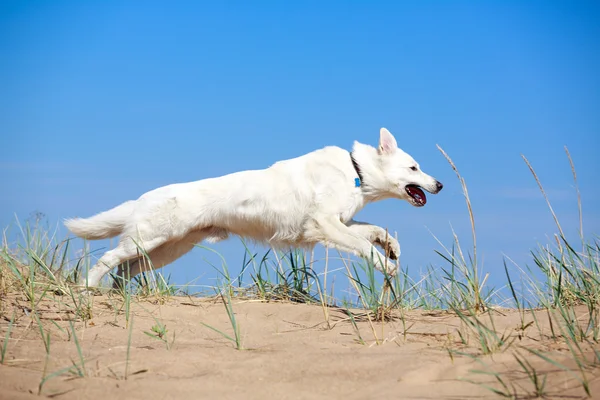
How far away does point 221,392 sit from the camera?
3.04 m

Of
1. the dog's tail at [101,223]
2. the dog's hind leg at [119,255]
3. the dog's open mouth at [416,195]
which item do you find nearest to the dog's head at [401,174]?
the dog's open mouth at [416,195]

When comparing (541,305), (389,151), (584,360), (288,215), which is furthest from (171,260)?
(584,360)

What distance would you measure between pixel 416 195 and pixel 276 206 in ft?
5.86

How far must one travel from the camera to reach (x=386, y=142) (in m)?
7.68

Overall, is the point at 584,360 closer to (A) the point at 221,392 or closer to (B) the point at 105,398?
(A) the point at 221,392

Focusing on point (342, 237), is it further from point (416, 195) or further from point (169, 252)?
point (169, 252)

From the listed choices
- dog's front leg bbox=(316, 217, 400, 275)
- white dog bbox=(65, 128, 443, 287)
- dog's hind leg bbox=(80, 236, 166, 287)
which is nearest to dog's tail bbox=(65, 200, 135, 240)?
white dog bbox=(65, 128, 443, 287)

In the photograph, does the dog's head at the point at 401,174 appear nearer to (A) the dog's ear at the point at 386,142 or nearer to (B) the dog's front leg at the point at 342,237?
(A) the dog's ear at the point at 386,142

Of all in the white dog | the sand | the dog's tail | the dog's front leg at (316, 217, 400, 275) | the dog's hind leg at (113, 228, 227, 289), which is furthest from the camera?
the dog's hind leg at (113, 228, 227, 289)

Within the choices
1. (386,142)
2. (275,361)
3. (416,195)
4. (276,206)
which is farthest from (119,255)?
(275,361)

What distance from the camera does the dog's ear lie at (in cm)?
764

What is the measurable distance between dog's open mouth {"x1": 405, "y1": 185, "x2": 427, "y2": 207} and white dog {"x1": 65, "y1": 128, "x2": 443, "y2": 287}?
0.04ft

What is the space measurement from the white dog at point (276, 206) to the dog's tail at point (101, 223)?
1cm

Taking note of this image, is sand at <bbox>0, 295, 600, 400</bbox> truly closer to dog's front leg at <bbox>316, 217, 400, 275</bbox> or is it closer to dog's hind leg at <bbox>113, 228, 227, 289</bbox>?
dog's front leg at <bbox>316, 217, 400, 275</bbox>
